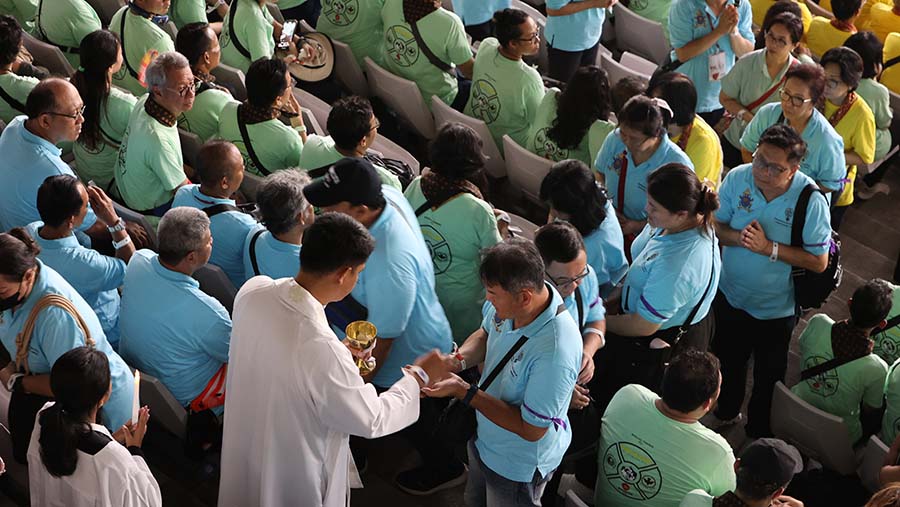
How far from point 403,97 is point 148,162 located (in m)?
1.88

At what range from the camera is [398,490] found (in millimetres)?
4359

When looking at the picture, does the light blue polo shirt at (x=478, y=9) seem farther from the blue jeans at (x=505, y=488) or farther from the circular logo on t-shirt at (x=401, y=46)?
the blue jeans at (x=505, y=488)

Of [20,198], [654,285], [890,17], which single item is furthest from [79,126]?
[890,17]

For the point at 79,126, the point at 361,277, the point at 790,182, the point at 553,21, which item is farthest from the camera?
the point at 553,21

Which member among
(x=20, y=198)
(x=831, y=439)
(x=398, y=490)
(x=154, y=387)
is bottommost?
(x=398, y=490)

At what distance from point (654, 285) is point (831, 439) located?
104 centimetres

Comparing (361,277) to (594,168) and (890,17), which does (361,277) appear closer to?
(594,168)

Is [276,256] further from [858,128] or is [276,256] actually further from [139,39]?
[858,128]

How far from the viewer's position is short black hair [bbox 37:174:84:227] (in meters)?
3.90

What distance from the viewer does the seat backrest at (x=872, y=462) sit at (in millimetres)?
3889

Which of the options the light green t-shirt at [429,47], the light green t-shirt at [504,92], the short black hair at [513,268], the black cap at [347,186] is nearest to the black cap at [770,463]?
the short black hair at [513,268]

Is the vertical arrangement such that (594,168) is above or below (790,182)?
below

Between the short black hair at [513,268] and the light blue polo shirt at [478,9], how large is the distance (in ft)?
13.9

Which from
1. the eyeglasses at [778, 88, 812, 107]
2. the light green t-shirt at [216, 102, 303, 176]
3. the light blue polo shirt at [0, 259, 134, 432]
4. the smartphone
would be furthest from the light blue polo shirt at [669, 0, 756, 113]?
the light blue polo shirt at [0, 259, 134, 432]
